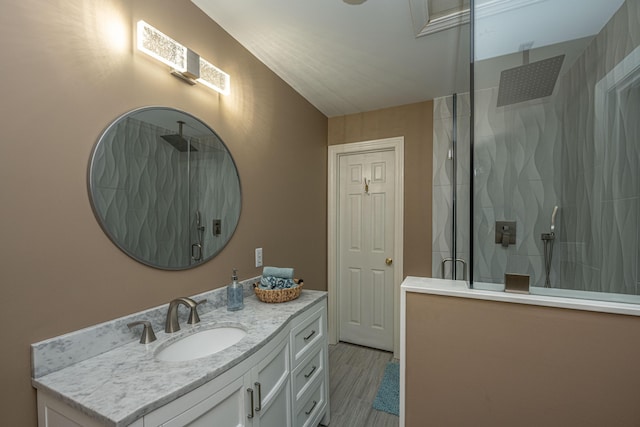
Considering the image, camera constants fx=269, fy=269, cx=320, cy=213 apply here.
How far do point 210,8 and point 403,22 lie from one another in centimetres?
110

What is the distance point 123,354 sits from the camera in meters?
1.01

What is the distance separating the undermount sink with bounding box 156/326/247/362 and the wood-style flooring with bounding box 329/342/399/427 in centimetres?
113

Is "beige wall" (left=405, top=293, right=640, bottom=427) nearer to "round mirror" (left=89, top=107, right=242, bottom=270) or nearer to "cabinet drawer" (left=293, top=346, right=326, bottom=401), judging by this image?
"cabinet drawer" (left=293, top=346, right=326, bottom=401)

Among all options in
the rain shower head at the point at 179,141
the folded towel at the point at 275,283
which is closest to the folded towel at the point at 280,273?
the folded towel at the point at 275,283

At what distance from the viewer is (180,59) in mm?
1308

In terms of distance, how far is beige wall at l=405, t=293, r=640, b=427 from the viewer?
98 centimetres

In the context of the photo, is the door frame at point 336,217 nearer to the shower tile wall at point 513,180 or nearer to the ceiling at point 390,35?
the ceiling at point 390,35

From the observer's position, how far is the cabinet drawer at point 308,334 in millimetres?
1450

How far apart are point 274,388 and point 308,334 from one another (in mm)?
389

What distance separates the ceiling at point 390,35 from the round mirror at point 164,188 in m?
0.74

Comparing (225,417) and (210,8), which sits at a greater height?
(210,8)

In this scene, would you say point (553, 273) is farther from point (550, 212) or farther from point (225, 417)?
point (225, 417)

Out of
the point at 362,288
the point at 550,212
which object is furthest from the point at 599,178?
the point at 362,288

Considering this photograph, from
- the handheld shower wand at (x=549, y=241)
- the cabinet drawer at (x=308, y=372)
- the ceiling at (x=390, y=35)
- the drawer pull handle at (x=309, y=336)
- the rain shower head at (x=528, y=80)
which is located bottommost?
the cabinet drawer at (x=308, y=372)
